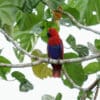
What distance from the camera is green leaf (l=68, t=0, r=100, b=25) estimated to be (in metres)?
1.42

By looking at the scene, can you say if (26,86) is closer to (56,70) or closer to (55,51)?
(56,70)

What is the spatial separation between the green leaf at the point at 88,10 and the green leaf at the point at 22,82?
316mm

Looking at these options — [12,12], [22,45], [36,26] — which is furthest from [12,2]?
[22,45]

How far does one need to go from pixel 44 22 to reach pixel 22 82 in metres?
0.25

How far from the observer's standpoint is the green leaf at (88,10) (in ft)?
4.66

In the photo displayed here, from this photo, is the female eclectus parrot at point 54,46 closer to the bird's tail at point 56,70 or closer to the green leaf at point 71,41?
the bird's tail at point 56,70

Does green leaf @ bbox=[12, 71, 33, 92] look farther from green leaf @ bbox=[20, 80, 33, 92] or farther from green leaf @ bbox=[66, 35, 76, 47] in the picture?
green leaf @ bbox=[66, 35, 76, 47]

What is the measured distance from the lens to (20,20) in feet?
5.10

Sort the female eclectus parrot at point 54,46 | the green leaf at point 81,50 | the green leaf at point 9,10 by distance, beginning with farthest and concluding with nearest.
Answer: the female eclectus parrot at point 54,46 < the green leaf at point 81,50 < the green leaf at point 9,10

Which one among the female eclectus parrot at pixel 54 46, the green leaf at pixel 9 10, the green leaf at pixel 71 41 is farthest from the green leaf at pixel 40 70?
the green leaf at pixel 9 10

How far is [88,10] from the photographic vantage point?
148 centimetres

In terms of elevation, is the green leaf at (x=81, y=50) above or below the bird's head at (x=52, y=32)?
below

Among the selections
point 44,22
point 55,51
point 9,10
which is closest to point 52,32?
point 55,51

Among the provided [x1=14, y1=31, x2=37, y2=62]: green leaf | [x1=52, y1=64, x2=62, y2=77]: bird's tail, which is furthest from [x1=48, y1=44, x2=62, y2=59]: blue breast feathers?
[x1=14, y1=31, x2=37, y2=62]: green leaf
